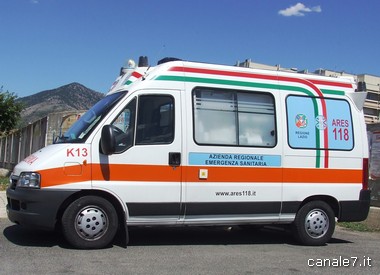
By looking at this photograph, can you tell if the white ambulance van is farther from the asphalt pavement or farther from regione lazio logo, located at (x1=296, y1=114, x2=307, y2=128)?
the asphalt pavement

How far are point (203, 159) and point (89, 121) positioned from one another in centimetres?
180

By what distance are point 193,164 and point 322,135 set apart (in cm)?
240

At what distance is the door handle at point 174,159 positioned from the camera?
24.4 ft

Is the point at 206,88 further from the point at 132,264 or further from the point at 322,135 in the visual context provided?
Result: the point at 132,264

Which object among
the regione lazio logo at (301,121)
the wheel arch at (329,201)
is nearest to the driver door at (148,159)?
the regione lazio logo at (301,121)

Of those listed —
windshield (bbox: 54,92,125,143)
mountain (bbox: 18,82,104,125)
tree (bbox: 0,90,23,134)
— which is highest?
mountain (bbox: 18,82,104,125)

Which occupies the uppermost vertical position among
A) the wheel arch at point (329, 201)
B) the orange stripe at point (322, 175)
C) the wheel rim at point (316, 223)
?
Answer: the orange stripe at point (322, 175)

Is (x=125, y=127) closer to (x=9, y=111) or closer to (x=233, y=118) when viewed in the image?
(x=233, y=118)

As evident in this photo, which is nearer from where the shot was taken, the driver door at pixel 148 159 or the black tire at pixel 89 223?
the black tire at pixel 89 223

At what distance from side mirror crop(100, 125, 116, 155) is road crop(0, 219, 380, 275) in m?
1.44

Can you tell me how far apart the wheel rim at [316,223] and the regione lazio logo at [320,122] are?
140 cm

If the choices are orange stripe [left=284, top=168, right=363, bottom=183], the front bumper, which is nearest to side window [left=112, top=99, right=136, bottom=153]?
the front bumper

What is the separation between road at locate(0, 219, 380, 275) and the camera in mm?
6277

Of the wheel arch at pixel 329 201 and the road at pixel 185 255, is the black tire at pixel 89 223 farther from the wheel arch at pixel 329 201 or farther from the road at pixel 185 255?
the wheel arch at pixel 329 201
